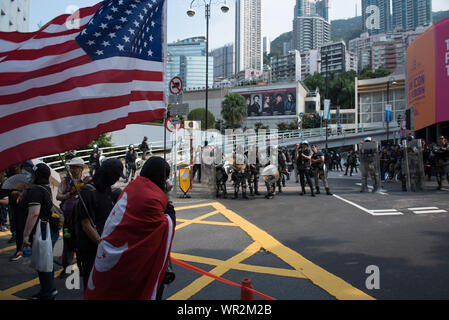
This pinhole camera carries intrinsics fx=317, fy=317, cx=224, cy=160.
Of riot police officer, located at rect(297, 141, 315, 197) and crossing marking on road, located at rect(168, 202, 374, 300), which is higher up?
riot police officer, located at rect(297, 141, 315, 197)

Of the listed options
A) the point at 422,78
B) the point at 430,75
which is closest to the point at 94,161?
the point at 430,75

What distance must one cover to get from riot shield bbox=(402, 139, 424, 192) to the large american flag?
11.8m

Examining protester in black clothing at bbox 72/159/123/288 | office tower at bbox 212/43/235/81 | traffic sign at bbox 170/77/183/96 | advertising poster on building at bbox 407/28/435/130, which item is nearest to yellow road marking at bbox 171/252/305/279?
protester in black clothing at bbox 72/159/123/288

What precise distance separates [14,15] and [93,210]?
2988cm

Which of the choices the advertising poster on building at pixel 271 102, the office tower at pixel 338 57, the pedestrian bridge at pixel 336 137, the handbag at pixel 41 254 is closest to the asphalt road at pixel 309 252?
the handbag at pixel 41 254

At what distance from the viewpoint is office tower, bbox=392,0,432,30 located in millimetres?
166375

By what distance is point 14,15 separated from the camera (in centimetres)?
2577

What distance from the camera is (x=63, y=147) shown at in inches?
126

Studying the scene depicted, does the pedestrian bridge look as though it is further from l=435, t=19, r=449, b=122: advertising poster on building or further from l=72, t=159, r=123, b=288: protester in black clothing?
l=72, t=159, r=123, b=288: protester in black clothing

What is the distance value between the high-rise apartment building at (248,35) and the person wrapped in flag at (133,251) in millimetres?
175939

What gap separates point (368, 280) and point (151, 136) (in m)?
27.1

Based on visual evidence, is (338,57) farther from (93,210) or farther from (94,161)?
(93,210)

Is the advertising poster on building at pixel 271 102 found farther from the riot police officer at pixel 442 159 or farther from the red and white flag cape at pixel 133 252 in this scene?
the red and white flag cape at pixel 133 252

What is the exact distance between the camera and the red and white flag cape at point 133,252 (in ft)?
8.05
